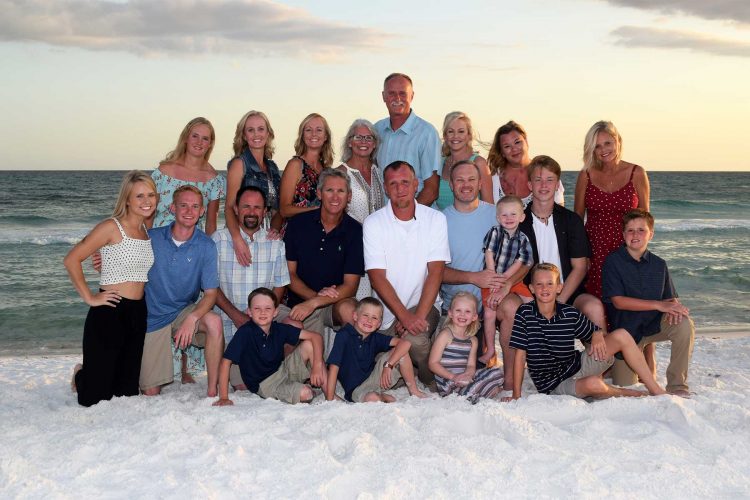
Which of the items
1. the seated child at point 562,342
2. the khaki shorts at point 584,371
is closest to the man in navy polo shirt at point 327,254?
the seated child at point 562,342

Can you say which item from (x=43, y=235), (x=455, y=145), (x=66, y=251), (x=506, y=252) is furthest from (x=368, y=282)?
(x=43, y=235)

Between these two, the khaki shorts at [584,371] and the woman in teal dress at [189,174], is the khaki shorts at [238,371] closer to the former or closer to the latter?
the woman in teal dress at [189,174]

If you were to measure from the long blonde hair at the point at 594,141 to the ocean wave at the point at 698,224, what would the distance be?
1890cm

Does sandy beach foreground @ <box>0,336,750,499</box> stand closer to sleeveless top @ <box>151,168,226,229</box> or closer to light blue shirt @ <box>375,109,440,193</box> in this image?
sleeveless top @ <box>151,168,226,229</box>

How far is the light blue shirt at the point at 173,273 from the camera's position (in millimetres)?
5363

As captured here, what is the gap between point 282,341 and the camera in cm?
512

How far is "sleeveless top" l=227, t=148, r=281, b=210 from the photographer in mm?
5977

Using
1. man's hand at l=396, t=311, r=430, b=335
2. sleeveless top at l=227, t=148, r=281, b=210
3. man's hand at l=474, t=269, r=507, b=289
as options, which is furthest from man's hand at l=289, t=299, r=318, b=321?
man's hand at l=474, t=269, r=507, b=289

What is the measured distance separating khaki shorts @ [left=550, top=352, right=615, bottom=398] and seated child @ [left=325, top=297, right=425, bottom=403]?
100 cm

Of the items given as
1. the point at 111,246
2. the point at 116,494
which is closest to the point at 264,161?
the point at 111,246

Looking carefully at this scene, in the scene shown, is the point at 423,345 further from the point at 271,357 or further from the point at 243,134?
the point at 243,134

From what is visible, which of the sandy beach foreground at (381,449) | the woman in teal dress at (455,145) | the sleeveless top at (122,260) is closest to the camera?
the sandy beach foreground at (381,449)

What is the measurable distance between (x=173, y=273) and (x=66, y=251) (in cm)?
1348

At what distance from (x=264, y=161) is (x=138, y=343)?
73.5 inches
